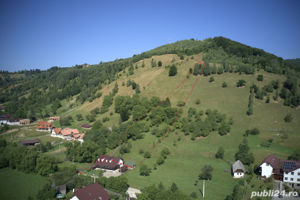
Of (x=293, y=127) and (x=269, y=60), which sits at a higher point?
(x=269, y=60)

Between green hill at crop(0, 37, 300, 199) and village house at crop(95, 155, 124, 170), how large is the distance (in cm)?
376

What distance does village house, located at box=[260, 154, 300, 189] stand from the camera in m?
43.6

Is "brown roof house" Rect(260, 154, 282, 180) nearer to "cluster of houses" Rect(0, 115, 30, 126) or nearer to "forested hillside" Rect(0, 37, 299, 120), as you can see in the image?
"forested hillside" Rect(0, 37, 299, 120)

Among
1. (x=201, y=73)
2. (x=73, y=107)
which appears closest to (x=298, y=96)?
(x=201, y=73)

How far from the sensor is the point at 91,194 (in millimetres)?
36500

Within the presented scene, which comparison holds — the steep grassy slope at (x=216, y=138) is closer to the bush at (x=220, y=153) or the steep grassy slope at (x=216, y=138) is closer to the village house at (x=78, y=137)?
the bush at (x=220, y=153)

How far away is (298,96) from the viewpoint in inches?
2943

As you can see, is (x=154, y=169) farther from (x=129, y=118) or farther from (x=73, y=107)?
(x=73, y=107)

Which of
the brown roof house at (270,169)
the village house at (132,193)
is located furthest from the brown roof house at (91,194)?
the brown roof house at (270,169)

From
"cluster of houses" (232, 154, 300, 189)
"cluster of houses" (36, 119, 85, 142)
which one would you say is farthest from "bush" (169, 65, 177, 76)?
"cluster of houses" (232, 154, 300, 189)

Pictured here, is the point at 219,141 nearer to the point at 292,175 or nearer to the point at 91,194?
the point at 292,175

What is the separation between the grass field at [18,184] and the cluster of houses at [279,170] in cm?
3935

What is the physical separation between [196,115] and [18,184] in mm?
52774

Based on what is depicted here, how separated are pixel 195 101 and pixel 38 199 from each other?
62.1 meters
